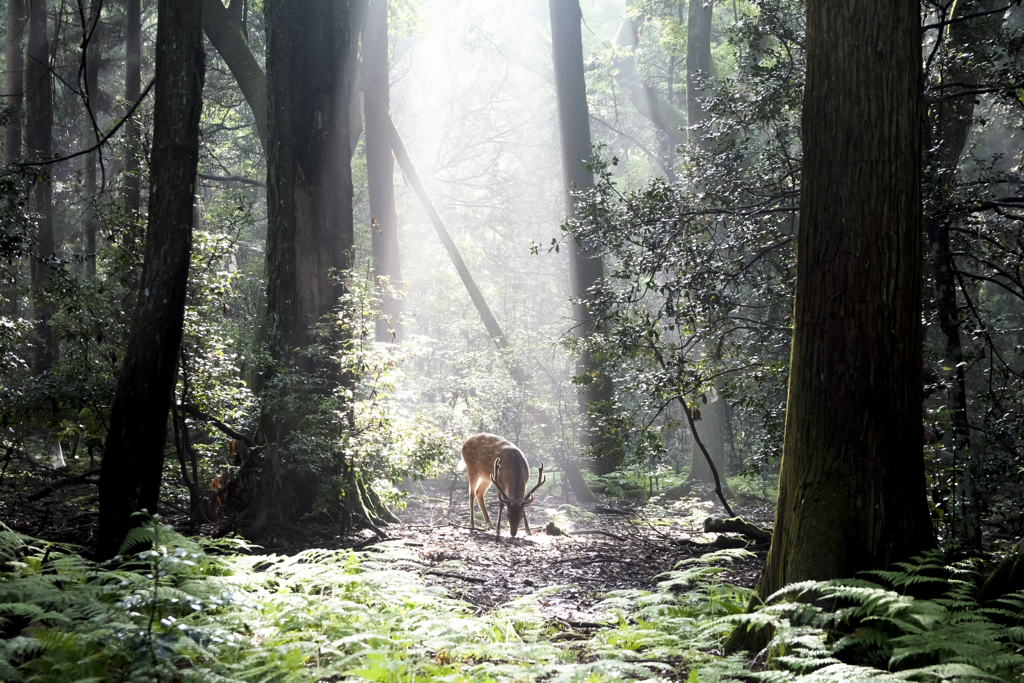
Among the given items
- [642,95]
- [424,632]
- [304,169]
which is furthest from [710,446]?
[424,632]

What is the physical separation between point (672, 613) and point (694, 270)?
4.35 metres

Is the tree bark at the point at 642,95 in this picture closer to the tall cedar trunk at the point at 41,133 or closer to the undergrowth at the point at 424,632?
the tall cedar trunk at the point at 41,133

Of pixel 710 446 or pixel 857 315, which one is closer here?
pixel 857 315

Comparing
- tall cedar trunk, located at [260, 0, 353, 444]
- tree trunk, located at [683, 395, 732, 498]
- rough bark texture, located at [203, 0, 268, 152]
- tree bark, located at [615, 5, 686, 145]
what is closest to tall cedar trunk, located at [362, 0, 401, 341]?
rough bark texture, located at [203, 0, 268, 152]

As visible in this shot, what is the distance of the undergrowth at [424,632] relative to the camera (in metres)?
3.41

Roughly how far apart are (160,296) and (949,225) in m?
6.94

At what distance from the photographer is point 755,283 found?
863 cm

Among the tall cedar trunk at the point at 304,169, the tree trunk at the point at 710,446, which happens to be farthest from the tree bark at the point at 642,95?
the tall cedar trunk at the point at 304,169

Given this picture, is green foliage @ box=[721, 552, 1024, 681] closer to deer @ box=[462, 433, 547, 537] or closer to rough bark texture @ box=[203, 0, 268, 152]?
deer @ box=[462, 433, 547, 537]

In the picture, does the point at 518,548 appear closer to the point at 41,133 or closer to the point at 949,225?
the point at 949,225

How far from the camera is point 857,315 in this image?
14.4 feet

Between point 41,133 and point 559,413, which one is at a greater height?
point 41,133

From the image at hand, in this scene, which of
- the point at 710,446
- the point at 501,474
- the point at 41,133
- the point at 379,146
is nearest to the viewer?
the point at 501,474

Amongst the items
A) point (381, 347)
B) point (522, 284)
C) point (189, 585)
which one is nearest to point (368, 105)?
point (381, 347)
